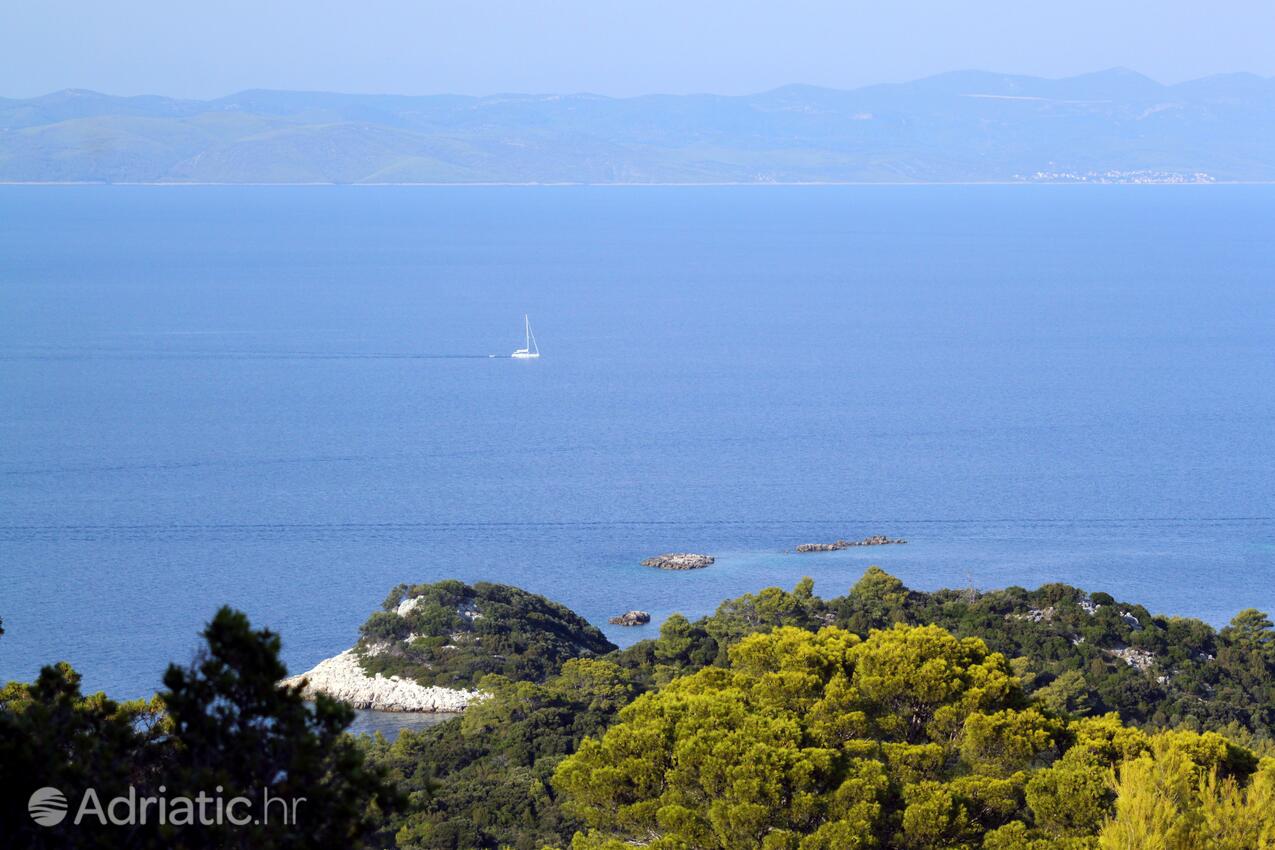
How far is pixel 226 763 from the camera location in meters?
8.45

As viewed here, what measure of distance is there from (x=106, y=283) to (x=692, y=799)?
117353 millimetres

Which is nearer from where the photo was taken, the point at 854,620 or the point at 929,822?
the point at 929,822

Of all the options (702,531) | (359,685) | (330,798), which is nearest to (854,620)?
(359,685)

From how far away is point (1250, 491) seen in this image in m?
55.7

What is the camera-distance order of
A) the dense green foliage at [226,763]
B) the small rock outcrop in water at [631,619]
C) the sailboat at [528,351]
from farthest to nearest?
the sailboat at [528,351], the small rock outcrop in water at [631,619], the dense green foliage at [226,763]

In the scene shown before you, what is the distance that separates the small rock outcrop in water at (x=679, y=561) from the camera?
45469 millimetres

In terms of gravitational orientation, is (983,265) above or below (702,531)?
above

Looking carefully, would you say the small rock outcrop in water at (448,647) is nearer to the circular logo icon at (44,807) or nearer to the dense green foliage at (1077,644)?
the dense green foliage at (1077,644)

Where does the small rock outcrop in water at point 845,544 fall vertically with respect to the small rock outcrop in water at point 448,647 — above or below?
above

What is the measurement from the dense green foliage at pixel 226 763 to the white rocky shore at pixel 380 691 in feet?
80.8

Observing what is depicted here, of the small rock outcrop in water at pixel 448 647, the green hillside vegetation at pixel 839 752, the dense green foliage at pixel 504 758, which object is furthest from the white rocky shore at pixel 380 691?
the green hillside vegetation at pixel 839 752

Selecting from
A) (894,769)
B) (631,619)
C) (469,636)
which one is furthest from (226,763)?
(631,619)

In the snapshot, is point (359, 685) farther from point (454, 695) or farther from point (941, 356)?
point (941, 356)

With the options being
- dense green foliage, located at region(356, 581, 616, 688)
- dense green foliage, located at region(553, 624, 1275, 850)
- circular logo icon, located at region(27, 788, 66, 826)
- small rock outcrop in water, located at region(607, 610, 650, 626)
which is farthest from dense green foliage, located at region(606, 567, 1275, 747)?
circular logo icon, located at region(27, 788, 66, 826)
